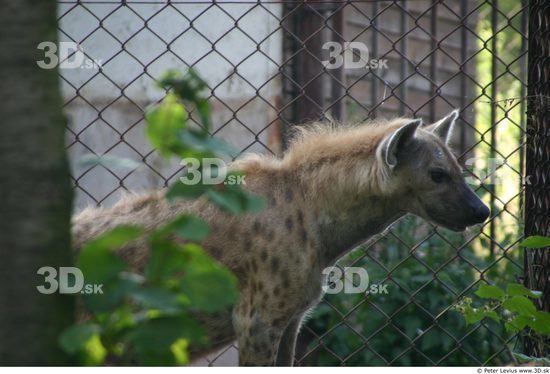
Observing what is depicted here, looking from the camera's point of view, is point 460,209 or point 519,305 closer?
point 519,305

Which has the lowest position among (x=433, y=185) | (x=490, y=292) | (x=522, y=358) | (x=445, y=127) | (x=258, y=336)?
(x=522, y=358)

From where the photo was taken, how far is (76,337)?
174cm

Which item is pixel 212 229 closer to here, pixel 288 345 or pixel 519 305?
pixel 288 345

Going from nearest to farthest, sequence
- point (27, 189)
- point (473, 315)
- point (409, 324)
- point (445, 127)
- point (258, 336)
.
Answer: point (27, 189) → point (473, 315) → point (258, 336) → point (445, 127) → point (409, 324)

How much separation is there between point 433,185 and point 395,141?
0.96 feet

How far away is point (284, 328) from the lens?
13.0 feet

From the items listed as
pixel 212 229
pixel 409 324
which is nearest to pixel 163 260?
pixel 212 229

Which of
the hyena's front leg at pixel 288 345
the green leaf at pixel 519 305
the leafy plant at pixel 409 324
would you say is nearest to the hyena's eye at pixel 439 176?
the hyena's front leg at pixel 288 345

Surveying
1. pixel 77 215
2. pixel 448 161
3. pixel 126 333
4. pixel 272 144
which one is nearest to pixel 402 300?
pixel 272 144

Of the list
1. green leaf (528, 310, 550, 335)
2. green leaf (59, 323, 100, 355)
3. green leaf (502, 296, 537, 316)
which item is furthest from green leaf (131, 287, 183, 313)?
green leaf (528, 310, 550, 335)

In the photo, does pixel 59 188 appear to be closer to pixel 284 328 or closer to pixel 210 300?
pixel 210 300

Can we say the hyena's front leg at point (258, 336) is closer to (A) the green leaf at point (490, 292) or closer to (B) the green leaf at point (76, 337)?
(A) the green leaf at point (490, 292)

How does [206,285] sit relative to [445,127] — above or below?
below

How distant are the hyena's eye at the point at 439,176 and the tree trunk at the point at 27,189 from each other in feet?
8.17
